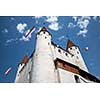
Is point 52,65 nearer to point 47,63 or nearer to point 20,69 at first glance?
point 47,63

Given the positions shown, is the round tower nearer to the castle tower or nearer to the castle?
the castle

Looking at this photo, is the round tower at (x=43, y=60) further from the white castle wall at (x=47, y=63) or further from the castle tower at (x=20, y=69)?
the castle tower at (x=20, y=69)

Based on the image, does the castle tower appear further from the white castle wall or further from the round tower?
the round tower

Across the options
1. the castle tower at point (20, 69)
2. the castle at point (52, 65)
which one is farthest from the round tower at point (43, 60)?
the castle tower at point (20, 69)

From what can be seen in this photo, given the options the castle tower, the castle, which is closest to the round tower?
the castle

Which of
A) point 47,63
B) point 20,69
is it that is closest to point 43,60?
point 47,63
